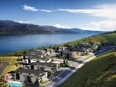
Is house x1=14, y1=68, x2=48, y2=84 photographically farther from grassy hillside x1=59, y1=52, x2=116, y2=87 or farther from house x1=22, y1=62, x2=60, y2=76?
house x1=22, y1=62, x2=60, y2=76

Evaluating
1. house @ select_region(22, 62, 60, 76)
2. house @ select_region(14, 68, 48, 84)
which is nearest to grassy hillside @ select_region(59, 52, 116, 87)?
house @ select_region(14, 68, 48, 84)

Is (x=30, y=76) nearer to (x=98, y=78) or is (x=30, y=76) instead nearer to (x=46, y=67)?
(x=46, y=67)

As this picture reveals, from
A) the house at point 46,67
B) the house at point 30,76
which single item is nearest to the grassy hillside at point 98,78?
the house at point 30,76

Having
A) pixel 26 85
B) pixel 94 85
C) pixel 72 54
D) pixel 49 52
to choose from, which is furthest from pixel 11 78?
pixel 49 52

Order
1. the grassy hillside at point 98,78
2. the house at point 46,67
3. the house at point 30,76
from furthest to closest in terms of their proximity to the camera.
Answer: the house at point 46,67, the house at point 30,76, the grassy hillside at point 98,78

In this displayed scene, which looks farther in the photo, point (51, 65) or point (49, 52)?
point (49, 52)

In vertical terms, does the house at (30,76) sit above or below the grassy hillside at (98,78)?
below

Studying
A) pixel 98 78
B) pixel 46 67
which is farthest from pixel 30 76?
pixel 98 78

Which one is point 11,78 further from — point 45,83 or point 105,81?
point 105,81

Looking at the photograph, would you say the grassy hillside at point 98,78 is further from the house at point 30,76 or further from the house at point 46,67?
the house at point 46,67
